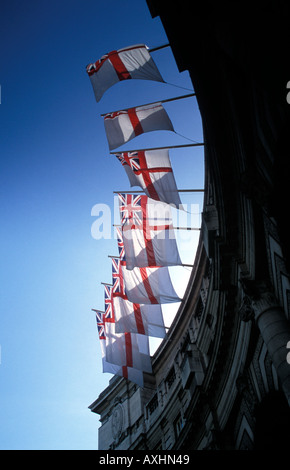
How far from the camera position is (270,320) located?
11.0 metres

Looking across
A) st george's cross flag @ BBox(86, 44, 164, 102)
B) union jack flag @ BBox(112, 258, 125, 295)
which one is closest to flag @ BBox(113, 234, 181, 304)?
union jack flag @ BBox(112, 258, 125, 295)

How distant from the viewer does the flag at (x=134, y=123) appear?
17.1 metres

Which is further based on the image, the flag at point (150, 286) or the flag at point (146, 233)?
the flag at point (150, 286)

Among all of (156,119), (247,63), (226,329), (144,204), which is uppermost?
(156,119)

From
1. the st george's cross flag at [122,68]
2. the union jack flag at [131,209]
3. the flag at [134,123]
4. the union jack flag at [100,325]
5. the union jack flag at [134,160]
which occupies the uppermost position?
the st george's cross flag at [122,68]

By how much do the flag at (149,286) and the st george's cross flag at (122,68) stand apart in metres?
9.86

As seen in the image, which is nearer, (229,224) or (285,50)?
(285,50)

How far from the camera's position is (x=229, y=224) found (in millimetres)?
14391

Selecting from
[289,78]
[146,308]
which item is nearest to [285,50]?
[289,78]

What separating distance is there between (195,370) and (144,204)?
10.0 metres

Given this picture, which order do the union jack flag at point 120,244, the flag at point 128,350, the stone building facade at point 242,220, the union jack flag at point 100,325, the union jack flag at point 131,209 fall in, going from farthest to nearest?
the union jack flag at point 100,325, the flag at point 128,350, the union jack flag at point 120,244, the union jack flag at point 131,209, the stone building facade at point 242,220

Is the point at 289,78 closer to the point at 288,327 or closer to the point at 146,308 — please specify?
the point at 288,327

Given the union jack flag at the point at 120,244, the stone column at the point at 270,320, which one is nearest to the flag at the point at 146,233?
the union jack flag at the point at 120,244

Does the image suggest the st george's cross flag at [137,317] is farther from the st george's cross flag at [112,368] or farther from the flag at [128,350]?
the st george's cross flag at [112,368]
